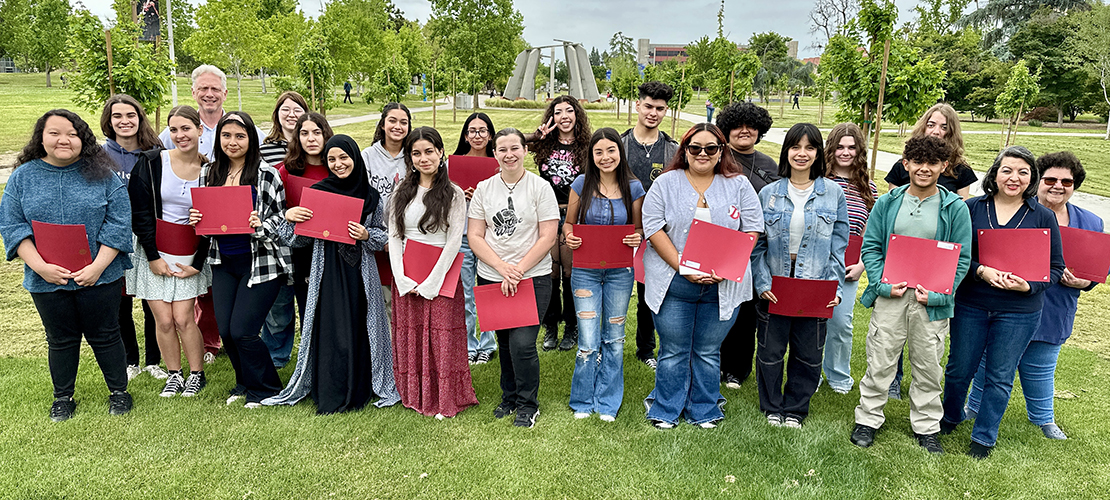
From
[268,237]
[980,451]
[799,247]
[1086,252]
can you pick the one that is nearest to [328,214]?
[268,237]

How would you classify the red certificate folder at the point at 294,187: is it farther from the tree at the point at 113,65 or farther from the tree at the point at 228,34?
the tree at the point at 228,34

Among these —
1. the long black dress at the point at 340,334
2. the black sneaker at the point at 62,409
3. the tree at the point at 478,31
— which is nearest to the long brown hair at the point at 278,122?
the long black dress at the point at 340,334

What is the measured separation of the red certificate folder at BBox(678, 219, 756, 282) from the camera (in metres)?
3.92

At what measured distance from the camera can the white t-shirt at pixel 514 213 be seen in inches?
169

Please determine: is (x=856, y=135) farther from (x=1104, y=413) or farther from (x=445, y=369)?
(x=445, y=369)

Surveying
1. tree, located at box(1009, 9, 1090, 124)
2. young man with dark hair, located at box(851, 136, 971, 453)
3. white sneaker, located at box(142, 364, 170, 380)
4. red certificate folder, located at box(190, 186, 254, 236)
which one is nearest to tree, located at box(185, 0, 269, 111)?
white sneaker, located at box(142, 364, 170, 380)

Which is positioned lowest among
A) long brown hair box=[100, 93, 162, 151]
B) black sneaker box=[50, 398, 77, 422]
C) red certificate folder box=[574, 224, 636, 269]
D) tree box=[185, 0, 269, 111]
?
black sneaker box=[50, 398, 77, 422]

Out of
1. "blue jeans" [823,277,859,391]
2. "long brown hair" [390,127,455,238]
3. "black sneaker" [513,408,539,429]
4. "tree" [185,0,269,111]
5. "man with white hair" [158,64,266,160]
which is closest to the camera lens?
"long brown hair" [390,127,455,238]

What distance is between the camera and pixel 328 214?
429 cm

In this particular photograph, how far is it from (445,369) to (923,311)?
3209mm

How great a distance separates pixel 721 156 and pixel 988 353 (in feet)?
7.01

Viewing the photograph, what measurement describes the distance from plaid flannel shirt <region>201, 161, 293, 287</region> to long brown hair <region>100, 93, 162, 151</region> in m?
1.01

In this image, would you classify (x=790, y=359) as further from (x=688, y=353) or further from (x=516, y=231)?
(x=516, y=231)

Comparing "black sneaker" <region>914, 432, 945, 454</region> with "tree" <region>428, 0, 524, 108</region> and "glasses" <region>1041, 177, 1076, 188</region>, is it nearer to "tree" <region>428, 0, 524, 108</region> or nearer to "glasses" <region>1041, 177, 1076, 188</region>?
"glasses" <region>1041, 177, 1076, 188</region>
